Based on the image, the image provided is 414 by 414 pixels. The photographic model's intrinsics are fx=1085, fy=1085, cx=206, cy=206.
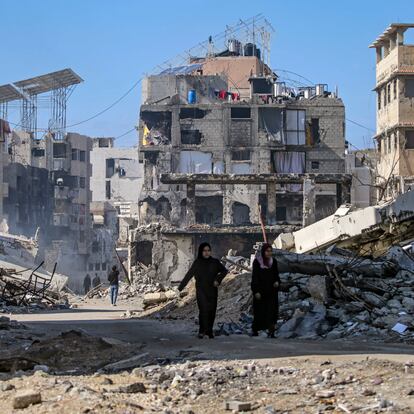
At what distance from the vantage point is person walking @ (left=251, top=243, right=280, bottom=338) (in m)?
14.9

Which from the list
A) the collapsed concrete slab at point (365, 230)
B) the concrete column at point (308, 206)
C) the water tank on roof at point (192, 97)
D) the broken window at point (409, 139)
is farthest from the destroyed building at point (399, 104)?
the collapsed concrete slab at point (365, 230)

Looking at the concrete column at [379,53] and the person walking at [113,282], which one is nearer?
the person walking at [113,282]

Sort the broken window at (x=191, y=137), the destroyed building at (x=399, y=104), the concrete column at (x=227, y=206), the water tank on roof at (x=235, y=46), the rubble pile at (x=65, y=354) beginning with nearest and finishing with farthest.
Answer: the rubble pile at (x=65, y=354), the destroyed building at (x=399, y=104), the concrete column at (x=227, y=206), the broken window at (x=191, y=137), the water tank on roof at (x=235, y=46)

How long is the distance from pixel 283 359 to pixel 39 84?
81.1m

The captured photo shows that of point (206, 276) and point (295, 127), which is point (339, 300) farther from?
point (295, 127)

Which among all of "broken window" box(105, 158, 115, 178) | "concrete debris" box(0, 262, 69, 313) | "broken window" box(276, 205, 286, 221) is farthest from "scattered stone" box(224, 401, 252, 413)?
"broken window" box(105, 158, 115, 178)

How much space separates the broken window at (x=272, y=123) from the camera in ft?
244

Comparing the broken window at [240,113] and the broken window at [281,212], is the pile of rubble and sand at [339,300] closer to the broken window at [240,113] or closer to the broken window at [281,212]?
the broken window at [281,212]

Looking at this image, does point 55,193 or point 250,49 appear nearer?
point 250,49

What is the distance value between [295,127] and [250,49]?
16.3 meters

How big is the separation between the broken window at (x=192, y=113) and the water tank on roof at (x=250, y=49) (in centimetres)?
1696

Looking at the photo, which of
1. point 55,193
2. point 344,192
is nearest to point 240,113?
point 55,193

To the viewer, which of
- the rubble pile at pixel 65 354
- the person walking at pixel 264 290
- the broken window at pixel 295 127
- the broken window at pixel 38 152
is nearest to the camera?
the rubble pile at pixel 65 354

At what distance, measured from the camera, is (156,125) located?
7425 cm
